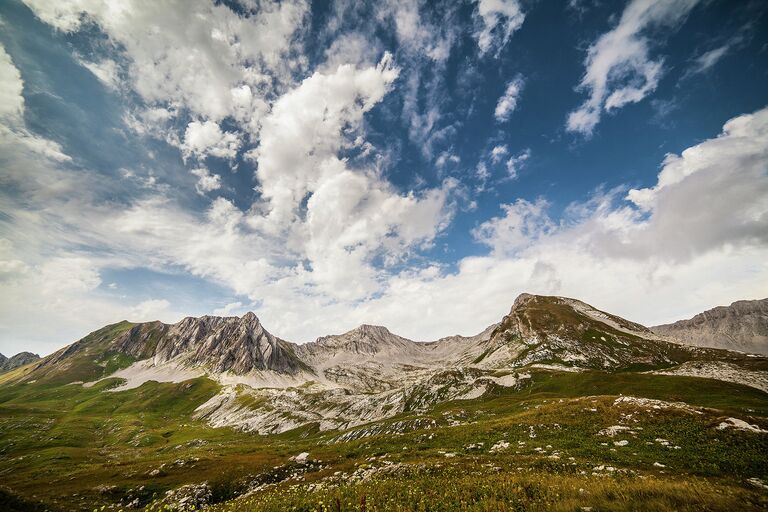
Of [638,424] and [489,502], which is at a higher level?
[489,502]

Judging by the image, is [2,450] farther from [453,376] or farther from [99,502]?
[453,376]

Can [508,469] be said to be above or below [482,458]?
above

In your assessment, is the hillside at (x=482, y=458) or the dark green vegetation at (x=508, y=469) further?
the hillside at (x=482, y=458)

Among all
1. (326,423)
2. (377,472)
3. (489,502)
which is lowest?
(326,423)

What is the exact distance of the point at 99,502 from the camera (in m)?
38.8

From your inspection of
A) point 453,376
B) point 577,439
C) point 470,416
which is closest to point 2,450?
point 470,416

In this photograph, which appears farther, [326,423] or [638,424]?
[326,423]

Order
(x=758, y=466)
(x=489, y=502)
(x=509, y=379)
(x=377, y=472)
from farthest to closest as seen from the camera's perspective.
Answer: (x=509, y=379) < (x=377, y=472) < (x=758, y=466) < (x=489, y=502)

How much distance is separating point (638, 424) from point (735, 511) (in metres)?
34.7

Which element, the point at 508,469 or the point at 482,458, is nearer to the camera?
the point at 508,469

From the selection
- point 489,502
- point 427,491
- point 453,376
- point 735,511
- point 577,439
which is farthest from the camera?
point 453,376

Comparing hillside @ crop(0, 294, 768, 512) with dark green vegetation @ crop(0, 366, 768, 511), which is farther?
hillside @ crop(0, 294, 768, 512)

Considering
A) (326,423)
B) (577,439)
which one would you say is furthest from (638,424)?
(326,423)

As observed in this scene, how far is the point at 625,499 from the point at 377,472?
2093cm
